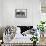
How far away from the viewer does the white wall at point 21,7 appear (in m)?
5.33

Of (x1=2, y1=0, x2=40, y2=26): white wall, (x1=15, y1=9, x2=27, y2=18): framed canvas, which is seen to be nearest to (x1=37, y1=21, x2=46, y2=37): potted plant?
(x1=2, y1=0, x2=40, y2=26): white wall

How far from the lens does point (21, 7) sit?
5.38m

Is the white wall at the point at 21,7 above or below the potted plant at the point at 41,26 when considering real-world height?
above

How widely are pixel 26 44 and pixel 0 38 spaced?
44.7 inches

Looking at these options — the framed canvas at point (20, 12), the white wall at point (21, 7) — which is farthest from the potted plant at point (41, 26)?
the framed canvas at point (20, 12)

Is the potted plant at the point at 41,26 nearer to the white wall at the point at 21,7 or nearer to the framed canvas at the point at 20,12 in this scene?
the white wall at the point at 21,7

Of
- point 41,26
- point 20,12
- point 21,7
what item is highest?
point 21,7

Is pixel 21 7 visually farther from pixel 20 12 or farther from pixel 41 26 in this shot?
pixel 41 26

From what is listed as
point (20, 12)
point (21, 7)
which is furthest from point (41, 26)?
point (21, 7)

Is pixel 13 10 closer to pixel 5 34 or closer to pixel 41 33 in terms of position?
pixel 5 34

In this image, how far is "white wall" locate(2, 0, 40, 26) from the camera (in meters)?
5.33

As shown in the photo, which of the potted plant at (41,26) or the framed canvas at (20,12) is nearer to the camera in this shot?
the potted plant at (41,26)

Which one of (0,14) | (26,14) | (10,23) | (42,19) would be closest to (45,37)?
(42,19)

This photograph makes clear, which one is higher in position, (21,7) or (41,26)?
(21,7)
